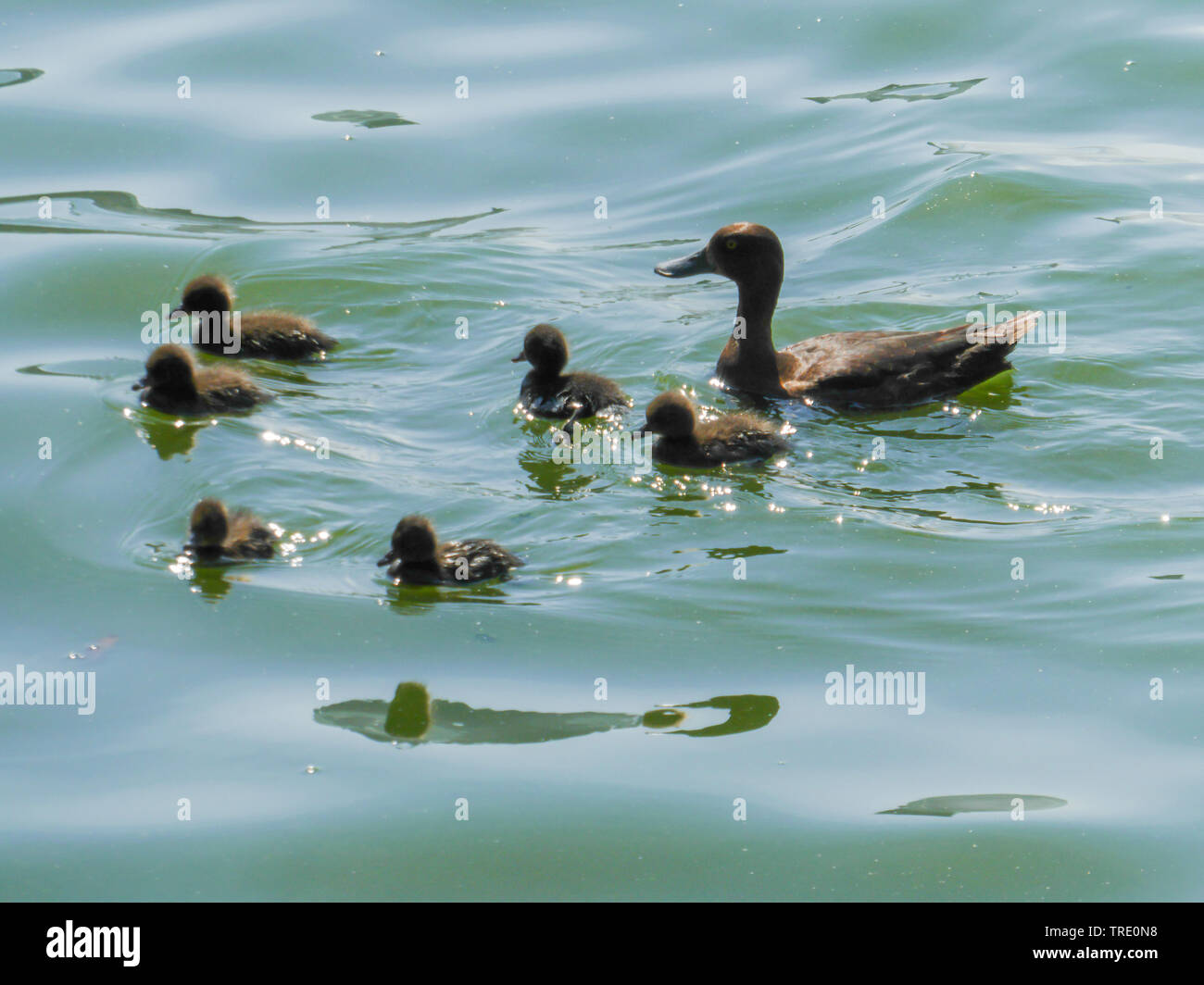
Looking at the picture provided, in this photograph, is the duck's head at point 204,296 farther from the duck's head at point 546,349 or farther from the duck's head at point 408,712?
the duck's head at point 408,712

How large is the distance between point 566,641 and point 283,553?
161cm

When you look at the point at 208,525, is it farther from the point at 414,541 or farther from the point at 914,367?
the point at 914,367

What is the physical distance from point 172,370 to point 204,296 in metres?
1.32

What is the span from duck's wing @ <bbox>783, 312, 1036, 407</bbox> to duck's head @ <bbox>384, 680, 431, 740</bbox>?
3.77 m

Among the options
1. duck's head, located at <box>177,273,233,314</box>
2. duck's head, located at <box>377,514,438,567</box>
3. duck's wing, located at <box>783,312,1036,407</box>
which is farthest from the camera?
duck's head, located at <box>177,273,233,314</box>

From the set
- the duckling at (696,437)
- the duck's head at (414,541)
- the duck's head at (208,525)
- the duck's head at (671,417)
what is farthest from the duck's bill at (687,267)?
the duck's head at (208,525)

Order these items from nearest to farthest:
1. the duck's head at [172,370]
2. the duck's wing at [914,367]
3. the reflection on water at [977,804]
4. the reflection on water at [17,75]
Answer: the reflection on water at [977,804]
the duck's head at [172,370]
the duck's wing at [914,367]
the reflection on water at [17,75]

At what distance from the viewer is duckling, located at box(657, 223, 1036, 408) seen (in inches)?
359

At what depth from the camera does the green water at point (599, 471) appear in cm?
552

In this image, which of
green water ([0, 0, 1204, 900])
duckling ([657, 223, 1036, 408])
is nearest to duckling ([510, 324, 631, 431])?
green water ([0, 0, 1204, 900])

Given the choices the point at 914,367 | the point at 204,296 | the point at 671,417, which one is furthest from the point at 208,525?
the point at 914,367

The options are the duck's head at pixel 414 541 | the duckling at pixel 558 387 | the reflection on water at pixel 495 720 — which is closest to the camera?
the reflection on water at pixel 495 720

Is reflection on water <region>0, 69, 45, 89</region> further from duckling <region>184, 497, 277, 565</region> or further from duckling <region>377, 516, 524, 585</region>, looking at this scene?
duckling <region>377, 516, 524, 585</region>

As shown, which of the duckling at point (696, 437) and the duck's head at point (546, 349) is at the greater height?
the duck's head at point (546, 349)
